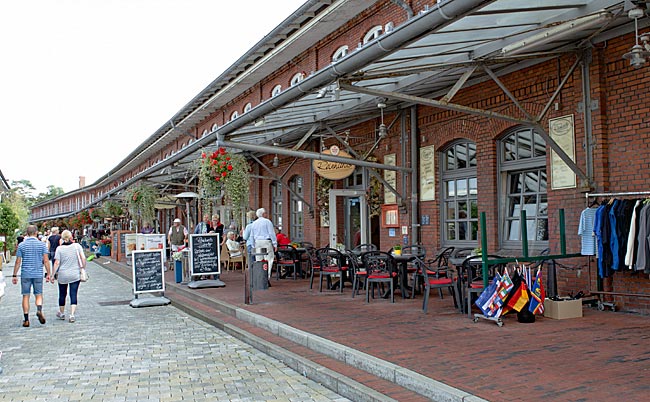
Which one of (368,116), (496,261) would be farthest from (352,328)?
(368,116)

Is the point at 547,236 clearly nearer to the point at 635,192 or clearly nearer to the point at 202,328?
the point at 635,192

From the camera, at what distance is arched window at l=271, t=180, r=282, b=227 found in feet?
64.4

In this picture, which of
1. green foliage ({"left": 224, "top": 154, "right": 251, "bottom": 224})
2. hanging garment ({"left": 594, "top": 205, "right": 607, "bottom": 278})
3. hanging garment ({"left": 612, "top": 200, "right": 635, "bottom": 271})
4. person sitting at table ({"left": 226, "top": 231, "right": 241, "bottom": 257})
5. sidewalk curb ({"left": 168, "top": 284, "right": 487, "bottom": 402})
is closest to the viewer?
sidewalk curb ({"left": 168, "top": 284, "right": 487, "bottom": 402})

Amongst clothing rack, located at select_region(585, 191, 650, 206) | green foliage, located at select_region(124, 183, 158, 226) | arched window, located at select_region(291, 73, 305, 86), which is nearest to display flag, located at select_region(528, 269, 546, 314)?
clothing rack, located at select_region(585, 191, 650, 206)

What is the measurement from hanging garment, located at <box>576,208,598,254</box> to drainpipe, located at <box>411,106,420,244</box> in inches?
168

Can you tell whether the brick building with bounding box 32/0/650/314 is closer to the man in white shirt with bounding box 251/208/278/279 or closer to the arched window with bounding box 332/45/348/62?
the arched window with bounding box 332/45/348/62

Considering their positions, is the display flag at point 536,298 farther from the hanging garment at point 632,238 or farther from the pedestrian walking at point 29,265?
the pedestrian walking at point 29,265

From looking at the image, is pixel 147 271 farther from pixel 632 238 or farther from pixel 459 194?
pixel 632 238

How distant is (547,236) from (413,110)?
13.2 feet

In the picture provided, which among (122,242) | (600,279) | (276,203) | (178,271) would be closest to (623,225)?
(600,279)

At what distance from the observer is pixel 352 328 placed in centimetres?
725

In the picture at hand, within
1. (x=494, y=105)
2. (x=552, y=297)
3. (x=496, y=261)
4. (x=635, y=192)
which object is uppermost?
(x=494, y=105)

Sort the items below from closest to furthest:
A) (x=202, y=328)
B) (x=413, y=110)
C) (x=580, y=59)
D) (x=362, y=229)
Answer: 1. (x=580, y=59)
2. (x=202, y=328)
3. (x=413, y=110)
4. (x=362, y=229)

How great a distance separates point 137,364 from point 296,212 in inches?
467
